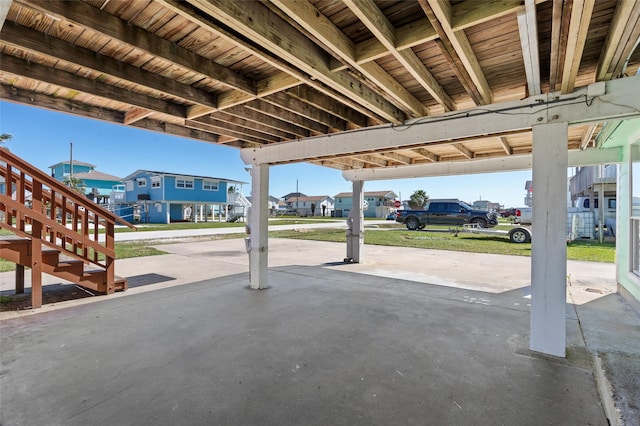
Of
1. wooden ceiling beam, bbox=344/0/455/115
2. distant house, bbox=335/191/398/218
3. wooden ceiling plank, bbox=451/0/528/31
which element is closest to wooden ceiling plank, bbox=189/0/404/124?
wooden ceiling beam, bbox=344/0/455/115

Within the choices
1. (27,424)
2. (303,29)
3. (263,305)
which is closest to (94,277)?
(263,305)

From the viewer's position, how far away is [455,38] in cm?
200

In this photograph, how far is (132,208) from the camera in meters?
26.0

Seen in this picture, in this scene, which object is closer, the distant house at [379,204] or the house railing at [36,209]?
the house railing at [36,209]

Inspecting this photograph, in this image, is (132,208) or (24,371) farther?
(132,208)

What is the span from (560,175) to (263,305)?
12.7 feet

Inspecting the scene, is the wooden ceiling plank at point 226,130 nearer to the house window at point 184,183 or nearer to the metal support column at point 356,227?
the metal support column at point 356,227

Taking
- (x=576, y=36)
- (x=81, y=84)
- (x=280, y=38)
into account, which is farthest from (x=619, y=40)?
(x=81, y=84)

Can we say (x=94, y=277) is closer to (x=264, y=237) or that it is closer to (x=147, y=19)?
(x=264, y=237)

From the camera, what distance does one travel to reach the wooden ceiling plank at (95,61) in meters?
Result: 2.01

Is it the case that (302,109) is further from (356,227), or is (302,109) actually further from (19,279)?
(19,279)

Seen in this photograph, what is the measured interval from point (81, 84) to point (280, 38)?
2076 millimetres

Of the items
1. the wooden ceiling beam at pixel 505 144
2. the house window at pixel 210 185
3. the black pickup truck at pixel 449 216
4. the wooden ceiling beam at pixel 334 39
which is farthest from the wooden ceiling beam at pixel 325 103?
the house window at pixel 210 185

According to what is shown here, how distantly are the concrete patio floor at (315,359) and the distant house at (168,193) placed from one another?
846 inches
